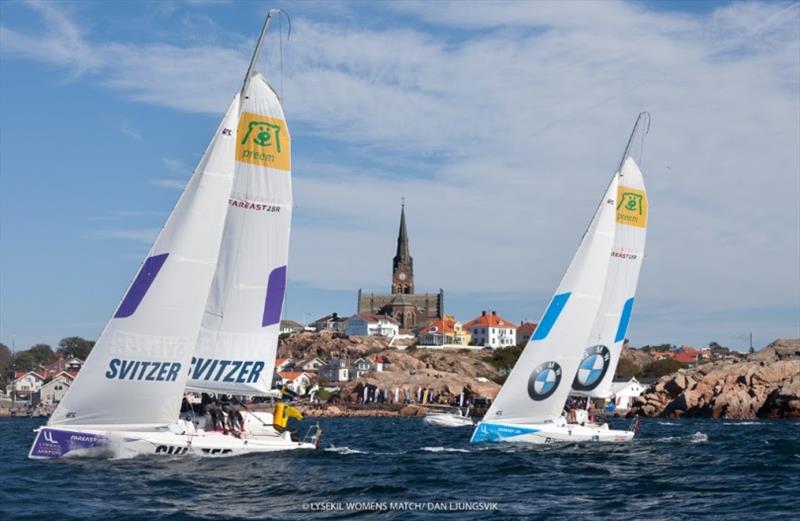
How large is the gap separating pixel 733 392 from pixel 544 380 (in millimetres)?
63263

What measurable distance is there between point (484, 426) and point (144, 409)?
14157 millimetres

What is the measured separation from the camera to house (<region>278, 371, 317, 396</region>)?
5364 inches

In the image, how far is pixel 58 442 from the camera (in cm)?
2823

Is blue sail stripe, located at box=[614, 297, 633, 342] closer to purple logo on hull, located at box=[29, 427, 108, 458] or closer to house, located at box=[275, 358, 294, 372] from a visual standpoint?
purple logo on hull, located at box=[29, 427, 108, 458]

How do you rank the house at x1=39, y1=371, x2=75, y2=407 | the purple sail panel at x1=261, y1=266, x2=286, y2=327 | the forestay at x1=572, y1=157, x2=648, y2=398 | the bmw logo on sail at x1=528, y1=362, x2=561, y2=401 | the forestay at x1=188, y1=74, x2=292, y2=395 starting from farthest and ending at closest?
1. the house at x1=39, y1=371, x2=75, y2=407
2. the forestay at x1=572, y1=157, x2=648, y2=398
3. the bmw logo on sail at x1=528, y1=362, x2=561, y2=401
4. the purple sail panel at x1=261, y1=266, x2=286, y2=327
5. the forestay at x1=188, y1=74, x2=292, y2=395

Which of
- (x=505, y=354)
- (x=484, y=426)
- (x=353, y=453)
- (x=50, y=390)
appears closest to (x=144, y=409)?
(x=353, y=453)

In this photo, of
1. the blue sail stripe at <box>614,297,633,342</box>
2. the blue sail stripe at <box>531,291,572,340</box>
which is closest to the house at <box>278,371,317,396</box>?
the blue sail stripe at <box>614,297,633,342</box>

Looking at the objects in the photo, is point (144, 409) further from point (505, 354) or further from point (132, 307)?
point (505, 354)

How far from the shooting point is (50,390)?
13262cm

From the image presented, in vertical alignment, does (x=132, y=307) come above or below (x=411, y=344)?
below

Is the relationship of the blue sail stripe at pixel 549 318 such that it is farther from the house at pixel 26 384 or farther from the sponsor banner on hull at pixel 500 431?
the house at pixel 26 384

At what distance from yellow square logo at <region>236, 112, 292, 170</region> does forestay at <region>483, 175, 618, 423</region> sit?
38.9 ft

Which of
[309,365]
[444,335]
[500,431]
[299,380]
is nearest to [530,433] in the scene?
[500,431]

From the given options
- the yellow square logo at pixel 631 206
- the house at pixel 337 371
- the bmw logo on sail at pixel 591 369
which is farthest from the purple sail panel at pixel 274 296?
the house at pixel 337 371
